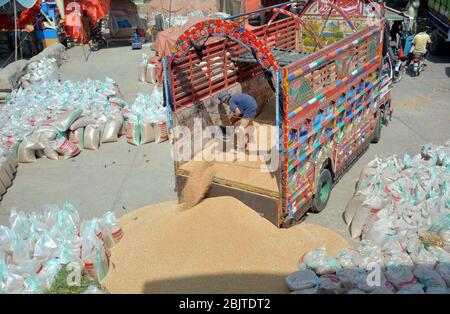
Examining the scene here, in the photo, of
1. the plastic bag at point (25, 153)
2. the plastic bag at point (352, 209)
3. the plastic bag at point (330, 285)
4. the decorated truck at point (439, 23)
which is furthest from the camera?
the decorated truck at point (439, 23)

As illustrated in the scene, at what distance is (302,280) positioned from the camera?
4883 millimetres

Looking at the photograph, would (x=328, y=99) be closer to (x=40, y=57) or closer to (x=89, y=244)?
(x=89, y=244)

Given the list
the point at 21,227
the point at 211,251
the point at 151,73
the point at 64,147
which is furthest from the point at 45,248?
the point at 151,73

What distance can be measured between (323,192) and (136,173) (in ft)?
12.6

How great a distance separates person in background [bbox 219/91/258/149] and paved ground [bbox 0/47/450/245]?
173cm

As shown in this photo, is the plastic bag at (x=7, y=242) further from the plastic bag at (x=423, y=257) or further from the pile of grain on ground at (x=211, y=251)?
the plastic bag at (x=423, y=257)

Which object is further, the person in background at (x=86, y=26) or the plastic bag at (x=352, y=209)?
the person in background at (x=86, y=26)

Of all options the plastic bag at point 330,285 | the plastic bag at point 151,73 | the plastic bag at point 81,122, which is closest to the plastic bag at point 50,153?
the plastic bag at point 81,122

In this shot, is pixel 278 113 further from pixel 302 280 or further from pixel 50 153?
pixel 50 153

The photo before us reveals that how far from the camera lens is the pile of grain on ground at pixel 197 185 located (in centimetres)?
655

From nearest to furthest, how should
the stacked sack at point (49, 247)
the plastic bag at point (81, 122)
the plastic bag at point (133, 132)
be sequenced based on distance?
the stacked sack at point (49, 247)
the plastic bag at point (81, 122)
the plastic bag at point (133, 132)

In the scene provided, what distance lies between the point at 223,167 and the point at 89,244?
2.36 meters

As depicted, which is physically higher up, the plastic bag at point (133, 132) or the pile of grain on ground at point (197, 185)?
the pile of grain on ground at point (197, 185)

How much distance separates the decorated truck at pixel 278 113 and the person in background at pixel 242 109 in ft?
0.42
